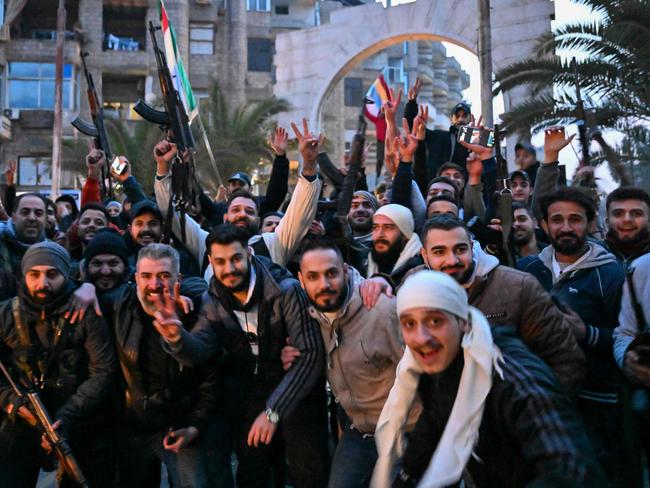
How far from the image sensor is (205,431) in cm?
448

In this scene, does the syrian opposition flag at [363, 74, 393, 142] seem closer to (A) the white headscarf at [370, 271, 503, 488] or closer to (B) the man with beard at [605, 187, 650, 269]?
(B) the man with beard at [605, 187, 650, 269]

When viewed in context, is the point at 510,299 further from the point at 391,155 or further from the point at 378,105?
the point at 378,105

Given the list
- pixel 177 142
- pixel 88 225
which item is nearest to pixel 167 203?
pixel 177 142

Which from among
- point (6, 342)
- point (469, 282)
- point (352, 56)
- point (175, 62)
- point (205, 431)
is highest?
point (352, 56)

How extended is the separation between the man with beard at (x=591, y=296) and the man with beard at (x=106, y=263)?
2.51 meters

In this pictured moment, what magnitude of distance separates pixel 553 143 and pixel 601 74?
26.0 feet

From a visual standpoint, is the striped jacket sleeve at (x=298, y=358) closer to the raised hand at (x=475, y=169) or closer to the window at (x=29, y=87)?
the raised hand at (x=475, y=169)

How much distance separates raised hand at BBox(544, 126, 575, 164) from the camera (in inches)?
241

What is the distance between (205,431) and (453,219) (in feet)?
6.07

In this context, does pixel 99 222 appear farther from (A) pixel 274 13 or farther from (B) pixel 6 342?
(A) pixel 274 13

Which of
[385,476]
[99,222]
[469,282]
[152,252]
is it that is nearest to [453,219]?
[469,282]

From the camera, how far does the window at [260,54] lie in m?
38.8

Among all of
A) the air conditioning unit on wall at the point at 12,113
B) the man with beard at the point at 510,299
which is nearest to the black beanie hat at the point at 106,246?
the man with beard at the point at 510,299

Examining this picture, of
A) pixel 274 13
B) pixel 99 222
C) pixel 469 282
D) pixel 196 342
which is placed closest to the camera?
pixel 469 282
